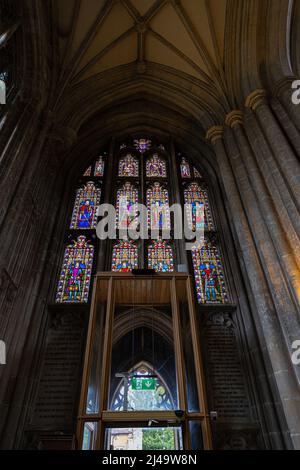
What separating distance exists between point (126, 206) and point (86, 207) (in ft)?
4.33

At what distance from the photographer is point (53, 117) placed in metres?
9.52

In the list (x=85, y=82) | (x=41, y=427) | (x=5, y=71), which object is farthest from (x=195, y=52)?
(x=41, y=427)

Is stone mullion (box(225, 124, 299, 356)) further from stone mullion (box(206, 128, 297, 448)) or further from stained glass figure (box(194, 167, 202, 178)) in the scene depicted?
stained glass figure (box(194, 167, 202, 178))

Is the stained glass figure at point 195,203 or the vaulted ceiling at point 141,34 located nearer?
the stained glass figure at point 195,203

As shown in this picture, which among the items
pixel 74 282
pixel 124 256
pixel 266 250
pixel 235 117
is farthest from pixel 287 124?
pixel 74 282

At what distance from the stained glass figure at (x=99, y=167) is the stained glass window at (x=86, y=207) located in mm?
527

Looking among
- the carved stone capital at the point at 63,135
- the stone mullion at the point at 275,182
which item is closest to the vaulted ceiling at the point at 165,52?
the carved stone capital at the point at 63,135

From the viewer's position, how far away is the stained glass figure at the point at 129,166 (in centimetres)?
1143

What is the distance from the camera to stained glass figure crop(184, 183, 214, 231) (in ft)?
32.1

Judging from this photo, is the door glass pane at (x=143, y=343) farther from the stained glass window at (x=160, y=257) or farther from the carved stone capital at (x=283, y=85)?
the carved stone capital at (x=283, y=85)

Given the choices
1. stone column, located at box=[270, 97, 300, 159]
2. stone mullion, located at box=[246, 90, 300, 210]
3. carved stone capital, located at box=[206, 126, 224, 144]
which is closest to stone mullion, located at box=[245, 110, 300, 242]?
stone mullion, located at box=[246, 90, 300, 210]

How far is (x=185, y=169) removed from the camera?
11.6 m

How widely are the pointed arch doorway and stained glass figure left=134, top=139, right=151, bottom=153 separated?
704 centimetres

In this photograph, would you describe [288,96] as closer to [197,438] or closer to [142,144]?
[142,144]
